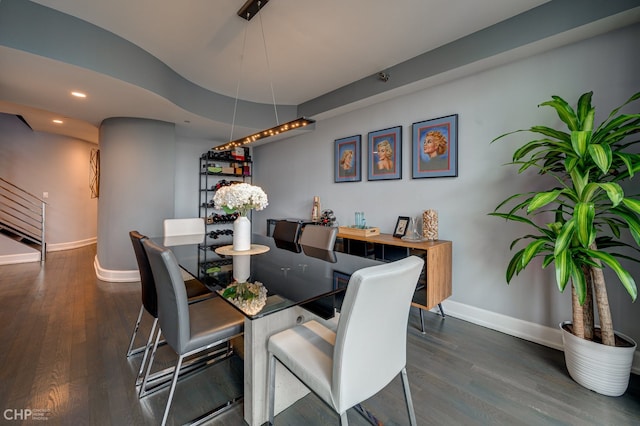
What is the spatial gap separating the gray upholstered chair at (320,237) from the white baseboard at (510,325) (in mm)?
1458

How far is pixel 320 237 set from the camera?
2838 millimetres

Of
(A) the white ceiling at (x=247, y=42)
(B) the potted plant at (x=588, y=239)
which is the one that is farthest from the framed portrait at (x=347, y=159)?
(B) the potted plant at (x=588, y=239)

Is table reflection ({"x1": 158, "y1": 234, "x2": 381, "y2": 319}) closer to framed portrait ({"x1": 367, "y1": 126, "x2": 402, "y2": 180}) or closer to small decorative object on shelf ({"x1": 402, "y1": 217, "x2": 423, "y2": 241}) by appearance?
small decorative object on shelf ({"x1": 402, "y1": 217, "x2": 423, "y2": 241})

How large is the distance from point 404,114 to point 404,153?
479 mm

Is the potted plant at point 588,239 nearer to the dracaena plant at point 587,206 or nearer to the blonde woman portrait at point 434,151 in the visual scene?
the dracaena plant at point 587,206

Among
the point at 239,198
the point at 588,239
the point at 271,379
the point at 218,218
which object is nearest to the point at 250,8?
the point at 239,198

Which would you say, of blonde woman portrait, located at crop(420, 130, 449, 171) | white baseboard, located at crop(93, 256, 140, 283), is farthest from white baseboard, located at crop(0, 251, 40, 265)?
blonde woman portrait, located at crop(420, 130, 449, 171)

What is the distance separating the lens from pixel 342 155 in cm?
402

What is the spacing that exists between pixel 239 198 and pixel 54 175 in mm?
6372

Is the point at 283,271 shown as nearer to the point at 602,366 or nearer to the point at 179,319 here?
the point at 179,319

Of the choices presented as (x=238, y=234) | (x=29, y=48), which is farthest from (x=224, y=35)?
(x=238, y=234)

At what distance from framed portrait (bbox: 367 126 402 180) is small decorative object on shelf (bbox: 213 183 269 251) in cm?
184

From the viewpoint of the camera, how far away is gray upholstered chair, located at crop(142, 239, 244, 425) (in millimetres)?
1330

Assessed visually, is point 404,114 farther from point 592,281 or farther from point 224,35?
point 592,281
